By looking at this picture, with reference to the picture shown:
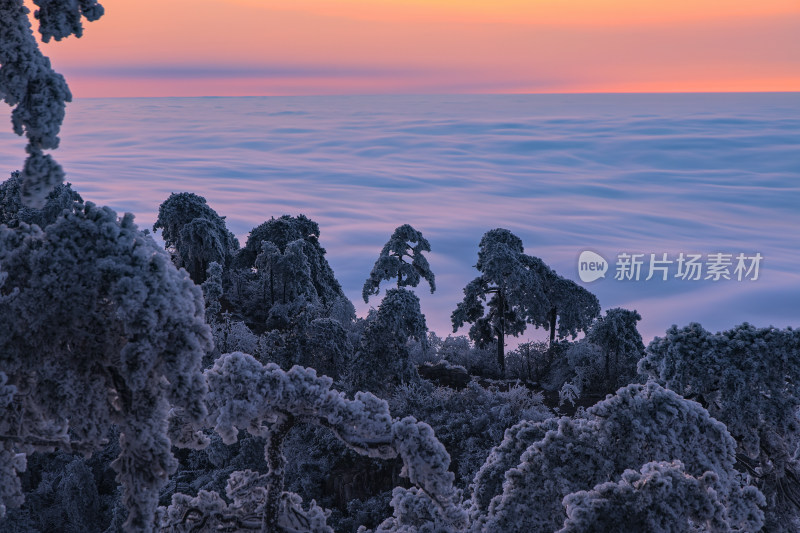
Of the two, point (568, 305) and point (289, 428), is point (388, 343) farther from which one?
point (289, 428)

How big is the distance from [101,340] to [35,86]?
2.75 metres

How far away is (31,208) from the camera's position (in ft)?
127

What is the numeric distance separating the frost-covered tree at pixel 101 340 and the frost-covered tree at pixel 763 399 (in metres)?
11.3

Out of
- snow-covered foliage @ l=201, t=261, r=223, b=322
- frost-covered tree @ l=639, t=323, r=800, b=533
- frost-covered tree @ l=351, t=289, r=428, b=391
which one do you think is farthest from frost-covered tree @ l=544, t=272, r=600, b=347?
frost-covered tree @ l=639, t=323, r=800, b=533

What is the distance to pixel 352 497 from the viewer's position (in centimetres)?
2098

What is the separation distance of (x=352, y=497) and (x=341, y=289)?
2807cm

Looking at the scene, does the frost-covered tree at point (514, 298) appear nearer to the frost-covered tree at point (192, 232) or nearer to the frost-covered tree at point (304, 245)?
the frost-covered tree at point (304, 245)

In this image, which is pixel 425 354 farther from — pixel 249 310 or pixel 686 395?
pixel 686 395

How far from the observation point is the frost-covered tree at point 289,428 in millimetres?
8383

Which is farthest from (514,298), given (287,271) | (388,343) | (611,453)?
(611,453)

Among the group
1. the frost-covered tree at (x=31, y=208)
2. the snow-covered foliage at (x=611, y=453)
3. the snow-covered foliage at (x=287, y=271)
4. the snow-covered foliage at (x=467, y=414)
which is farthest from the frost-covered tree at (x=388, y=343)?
the frost-covered tree at (x=31, y=208)

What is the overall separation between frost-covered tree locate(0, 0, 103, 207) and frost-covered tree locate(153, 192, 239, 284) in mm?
35392

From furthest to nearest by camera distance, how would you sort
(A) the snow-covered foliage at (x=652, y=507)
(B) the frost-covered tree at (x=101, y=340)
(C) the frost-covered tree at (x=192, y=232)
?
(C) the frost-covered tree at (x=192, y=232) < (A) the snow-covered foliage at (x=652, y=507) < (B) the frost-covered tree at (x=101, y=340)

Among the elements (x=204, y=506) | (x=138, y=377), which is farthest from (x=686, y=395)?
(x=138, y=377)
